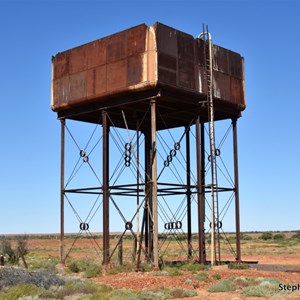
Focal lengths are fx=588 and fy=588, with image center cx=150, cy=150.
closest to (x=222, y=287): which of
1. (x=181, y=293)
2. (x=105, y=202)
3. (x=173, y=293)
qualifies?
(x=181, y=293)

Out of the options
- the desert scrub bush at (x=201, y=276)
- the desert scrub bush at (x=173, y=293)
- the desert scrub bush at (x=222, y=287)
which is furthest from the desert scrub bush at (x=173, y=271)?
the desert scrub bush at (x=173, y=293)

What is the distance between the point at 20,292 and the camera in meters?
16.2

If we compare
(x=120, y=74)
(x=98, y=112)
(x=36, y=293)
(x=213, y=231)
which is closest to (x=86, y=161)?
(x=98, y=112)

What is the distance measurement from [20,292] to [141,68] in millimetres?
11517

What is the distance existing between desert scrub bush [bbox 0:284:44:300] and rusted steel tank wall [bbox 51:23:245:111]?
1032 centimetres

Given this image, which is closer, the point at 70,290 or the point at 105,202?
the point at 70,290

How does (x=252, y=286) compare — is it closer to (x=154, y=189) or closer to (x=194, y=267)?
(x=194, y=267)

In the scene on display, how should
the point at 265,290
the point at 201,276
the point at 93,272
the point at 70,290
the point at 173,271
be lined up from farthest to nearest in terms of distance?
1. the point at 93,272
2. the point at 173,271
3. the point at 201,276
4. the point at 265,290
5. the point at 70,290

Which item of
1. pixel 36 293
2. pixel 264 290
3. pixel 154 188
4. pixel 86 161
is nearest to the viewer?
pixel 36 293

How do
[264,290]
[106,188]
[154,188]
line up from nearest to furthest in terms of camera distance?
[264,290], [154,188], [106,188]

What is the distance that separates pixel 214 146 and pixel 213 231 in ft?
12.7

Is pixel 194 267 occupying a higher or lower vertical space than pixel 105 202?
lower

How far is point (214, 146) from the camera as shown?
26656mm

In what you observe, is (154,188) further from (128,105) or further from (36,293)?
(36,293)
